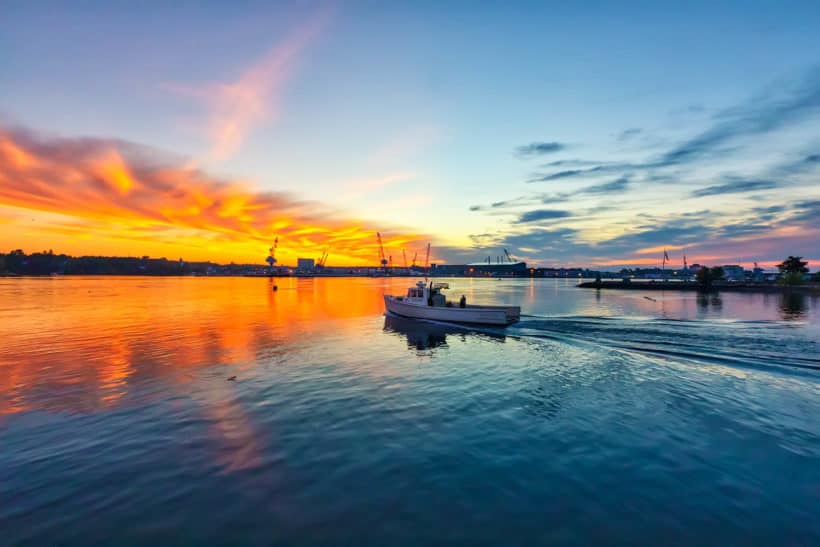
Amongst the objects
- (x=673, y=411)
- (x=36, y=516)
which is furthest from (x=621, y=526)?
(x=36, y=516)

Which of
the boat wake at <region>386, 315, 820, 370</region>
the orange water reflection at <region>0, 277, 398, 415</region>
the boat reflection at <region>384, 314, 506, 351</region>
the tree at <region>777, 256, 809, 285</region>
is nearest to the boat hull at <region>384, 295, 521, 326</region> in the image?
the boat wake at <region>386, 315, 820, 370</region>

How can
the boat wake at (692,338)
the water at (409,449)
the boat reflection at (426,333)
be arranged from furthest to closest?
the boat reflection at (426,333)
the boat wake at (692,338)
the water at (409,449)

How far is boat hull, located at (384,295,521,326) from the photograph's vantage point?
133 ft

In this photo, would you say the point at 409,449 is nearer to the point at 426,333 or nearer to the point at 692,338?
the point at 426,333

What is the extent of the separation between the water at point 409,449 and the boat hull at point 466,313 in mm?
14558

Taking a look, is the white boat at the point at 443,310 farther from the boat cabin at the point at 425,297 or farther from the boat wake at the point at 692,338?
the boat wake at the point at 692,338

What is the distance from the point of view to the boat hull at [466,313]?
40438mm

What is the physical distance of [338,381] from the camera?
19672mm

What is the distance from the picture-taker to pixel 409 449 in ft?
38.8

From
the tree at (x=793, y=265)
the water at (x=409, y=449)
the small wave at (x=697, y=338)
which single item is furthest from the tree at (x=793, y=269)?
the water at (x=409, y=449)

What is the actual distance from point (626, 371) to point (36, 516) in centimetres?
2594

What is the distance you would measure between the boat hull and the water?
1456 cm

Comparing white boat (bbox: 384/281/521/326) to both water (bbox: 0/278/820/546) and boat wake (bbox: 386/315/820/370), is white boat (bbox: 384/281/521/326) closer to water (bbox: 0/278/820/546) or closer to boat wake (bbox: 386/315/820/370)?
boat wake (bbox: 386/315/820/370)

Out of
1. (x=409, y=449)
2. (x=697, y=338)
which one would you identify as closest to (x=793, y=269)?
(x=697, y=338)
